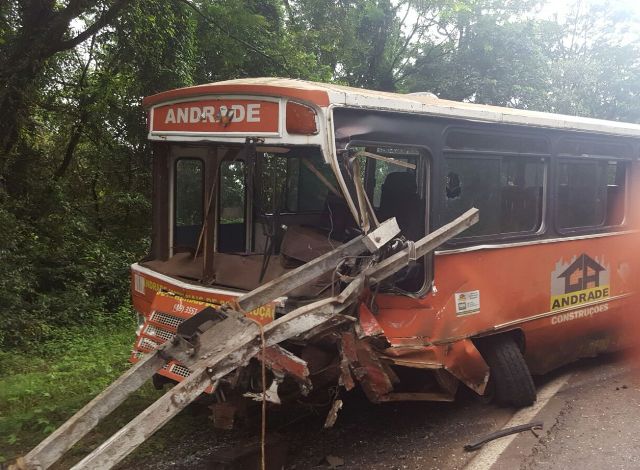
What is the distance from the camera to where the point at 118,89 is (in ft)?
37.1

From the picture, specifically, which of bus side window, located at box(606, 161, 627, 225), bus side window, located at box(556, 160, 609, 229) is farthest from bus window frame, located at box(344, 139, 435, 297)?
bus side window, located at box(606, 161, 627, 225)

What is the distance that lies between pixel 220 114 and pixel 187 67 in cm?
661

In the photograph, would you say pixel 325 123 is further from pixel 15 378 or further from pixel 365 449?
pixel 15 378

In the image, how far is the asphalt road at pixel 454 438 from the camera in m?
4.27

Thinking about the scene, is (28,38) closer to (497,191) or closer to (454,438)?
(497,191)

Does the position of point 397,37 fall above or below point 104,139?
above

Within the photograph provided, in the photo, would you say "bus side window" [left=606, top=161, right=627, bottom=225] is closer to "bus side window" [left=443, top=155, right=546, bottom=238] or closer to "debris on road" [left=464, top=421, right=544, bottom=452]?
"bus side window" [left=443, top=155, right=546, bottom=238]

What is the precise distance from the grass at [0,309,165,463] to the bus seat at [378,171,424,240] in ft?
8.56

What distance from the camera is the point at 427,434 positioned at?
479 centimetres

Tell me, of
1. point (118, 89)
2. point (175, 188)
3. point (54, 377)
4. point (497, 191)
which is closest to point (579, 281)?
point (497, 191)

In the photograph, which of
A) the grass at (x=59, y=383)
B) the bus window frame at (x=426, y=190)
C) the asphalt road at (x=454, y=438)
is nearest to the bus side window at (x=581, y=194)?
the asphalt road at (x=454, y=438)

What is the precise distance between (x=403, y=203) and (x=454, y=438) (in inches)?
72.2

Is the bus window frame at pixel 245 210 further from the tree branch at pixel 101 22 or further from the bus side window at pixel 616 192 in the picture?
the tree branch at pixel 101 22

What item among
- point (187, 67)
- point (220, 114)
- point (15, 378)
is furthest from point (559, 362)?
point (187, 67)
